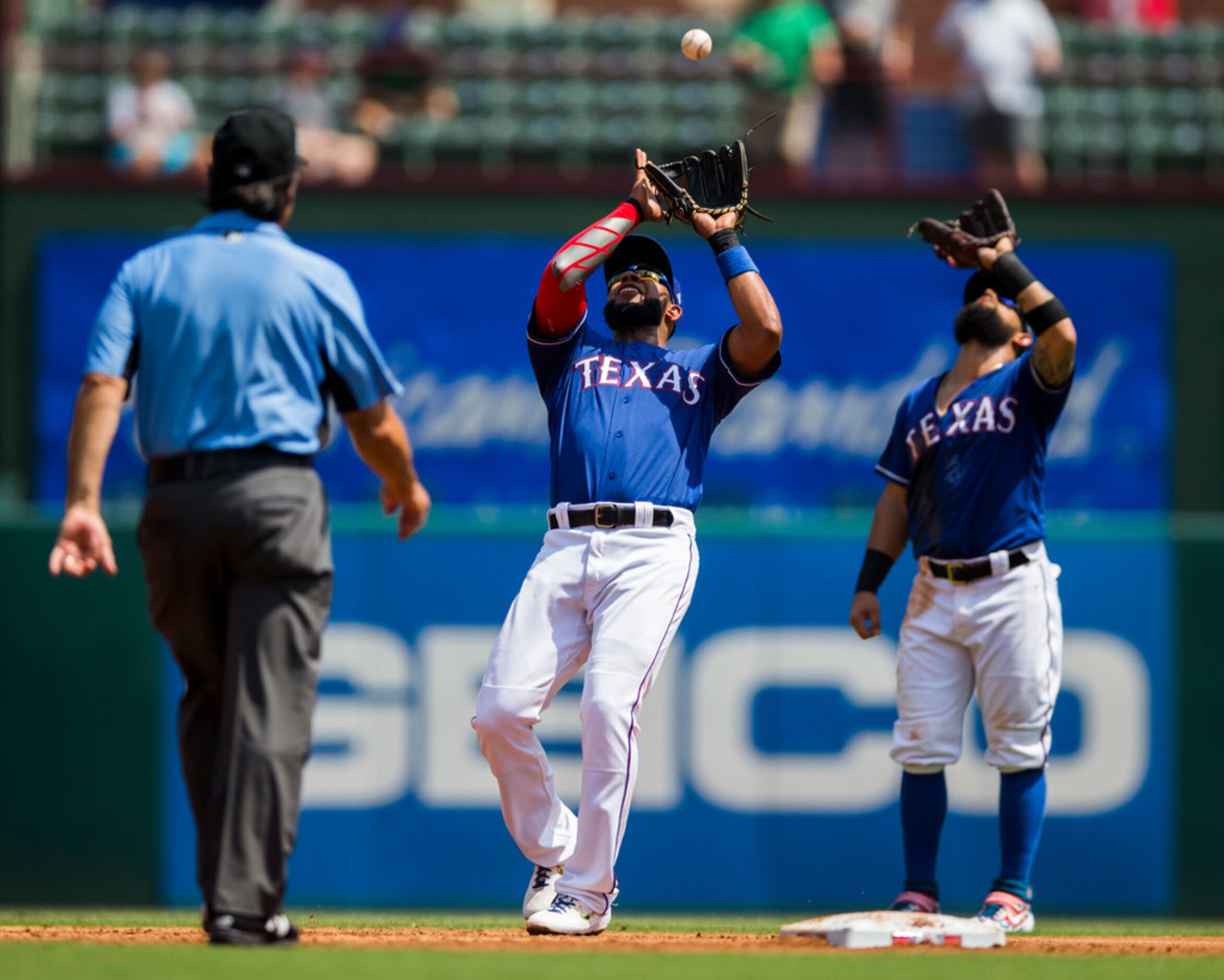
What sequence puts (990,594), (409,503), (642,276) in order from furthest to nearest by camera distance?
1. (642,276)
2. (990,594)
3. (409,503)

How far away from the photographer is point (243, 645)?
4062 millimetres

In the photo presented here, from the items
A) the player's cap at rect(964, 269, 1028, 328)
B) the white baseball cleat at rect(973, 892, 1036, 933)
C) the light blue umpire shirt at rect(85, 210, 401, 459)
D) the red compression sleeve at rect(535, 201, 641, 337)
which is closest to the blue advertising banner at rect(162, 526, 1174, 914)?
the player's cap at rect(964, 269, 1028, 328)

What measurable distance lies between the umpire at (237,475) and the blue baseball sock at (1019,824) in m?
2.28

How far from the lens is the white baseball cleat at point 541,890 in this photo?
16.2 feet

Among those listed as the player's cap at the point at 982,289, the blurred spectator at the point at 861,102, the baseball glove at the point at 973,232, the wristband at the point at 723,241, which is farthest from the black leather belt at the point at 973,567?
the blurred spectator at the point at 861,102

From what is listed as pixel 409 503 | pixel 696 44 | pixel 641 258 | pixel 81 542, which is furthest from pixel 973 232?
pixel 81 542

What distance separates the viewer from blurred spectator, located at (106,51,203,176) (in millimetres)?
11742

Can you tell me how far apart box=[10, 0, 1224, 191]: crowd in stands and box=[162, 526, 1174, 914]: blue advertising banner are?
14.2 ft

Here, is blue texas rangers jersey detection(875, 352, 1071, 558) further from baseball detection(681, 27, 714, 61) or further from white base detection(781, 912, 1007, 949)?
baseball detection(681, 27, 714, 61)

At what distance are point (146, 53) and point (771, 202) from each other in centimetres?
443

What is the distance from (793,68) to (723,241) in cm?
703

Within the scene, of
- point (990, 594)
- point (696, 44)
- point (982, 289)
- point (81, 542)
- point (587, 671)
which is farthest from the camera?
point (696, 44)

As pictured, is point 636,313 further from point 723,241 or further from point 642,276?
point 723,241

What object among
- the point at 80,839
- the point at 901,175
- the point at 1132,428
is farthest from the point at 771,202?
the point at 80,839
